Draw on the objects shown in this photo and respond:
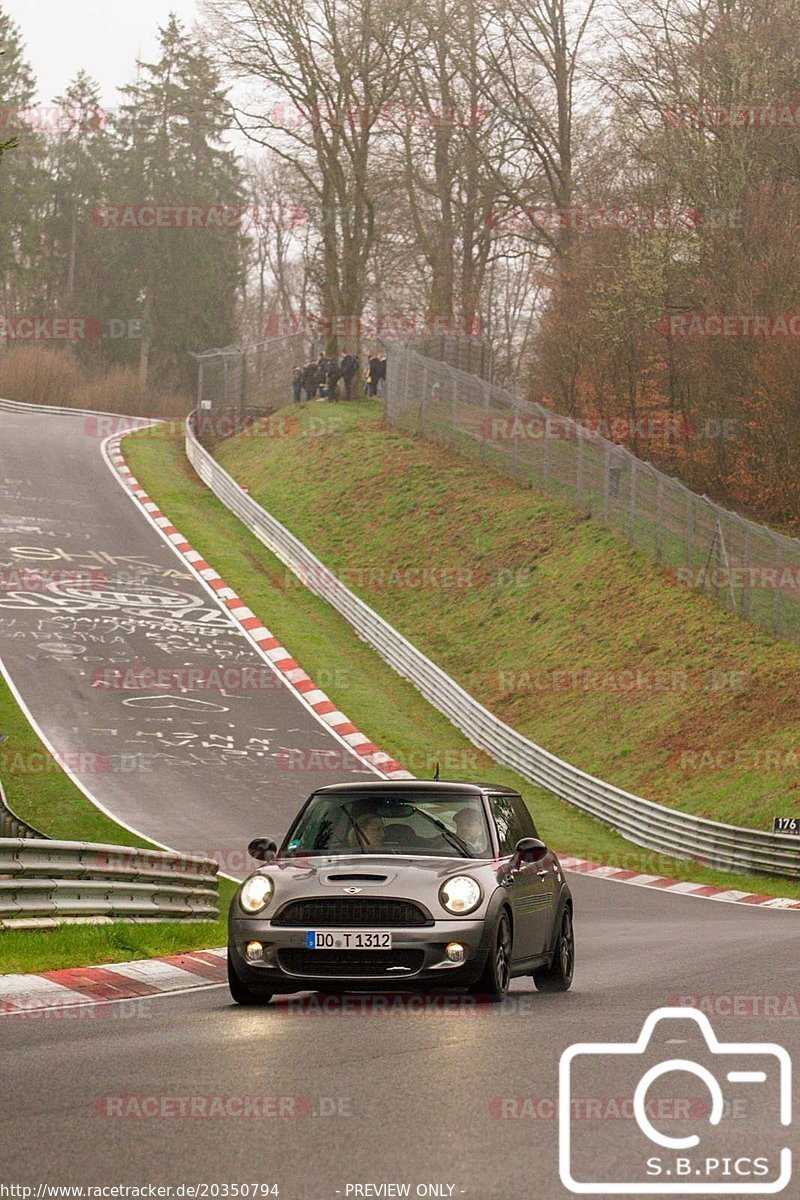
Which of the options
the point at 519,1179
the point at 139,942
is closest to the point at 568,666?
the point at 139,942

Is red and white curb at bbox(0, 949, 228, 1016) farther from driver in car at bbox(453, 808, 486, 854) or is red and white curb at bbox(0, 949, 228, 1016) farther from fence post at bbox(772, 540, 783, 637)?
fence post at bbox(772, 540, 783, 637)

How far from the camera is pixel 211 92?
198 ft

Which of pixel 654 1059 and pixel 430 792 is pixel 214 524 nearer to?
pixel 430 792

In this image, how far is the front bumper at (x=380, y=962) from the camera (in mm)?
10164

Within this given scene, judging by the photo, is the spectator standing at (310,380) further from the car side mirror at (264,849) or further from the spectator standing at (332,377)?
the car side mirror at (264,849)

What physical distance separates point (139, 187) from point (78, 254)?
5300 mm

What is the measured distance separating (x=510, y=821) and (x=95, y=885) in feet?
12.4

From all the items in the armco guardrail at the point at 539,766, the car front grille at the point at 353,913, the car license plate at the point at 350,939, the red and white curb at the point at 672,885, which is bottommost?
the red and white curb at the point at 672,885

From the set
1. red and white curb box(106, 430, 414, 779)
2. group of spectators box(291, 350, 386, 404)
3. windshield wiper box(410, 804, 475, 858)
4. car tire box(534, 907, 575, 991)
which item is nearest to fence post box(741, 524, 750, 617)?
red and white curb box(106, 430, 414, 779)

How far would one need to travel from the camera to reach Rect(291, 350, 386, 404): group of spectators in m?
56.1

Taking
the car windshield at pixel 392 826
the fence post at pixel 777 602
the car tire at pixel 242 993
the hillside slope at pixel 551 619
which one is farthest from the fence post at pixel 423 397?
the car tire at pixel 242 993

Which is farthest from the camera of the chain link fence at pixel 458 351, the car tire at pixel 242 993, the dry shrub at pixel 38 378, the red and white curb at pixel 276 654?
the dry shrub at pixel 38 378

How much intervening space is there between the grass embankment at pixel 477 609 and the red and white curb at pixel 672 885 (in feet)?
1.70

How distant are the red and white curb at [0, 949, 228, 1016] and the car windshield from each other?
56.0 inches
